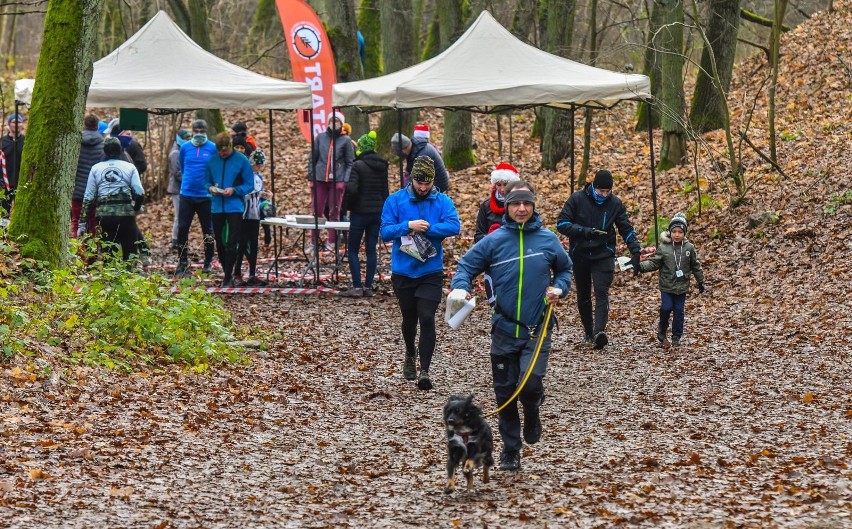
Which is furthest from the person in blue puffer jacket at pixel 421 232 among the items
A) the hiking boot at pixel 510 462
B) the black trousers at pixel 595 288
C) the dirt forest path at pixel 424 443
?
the hiking boot at pixel 510 462

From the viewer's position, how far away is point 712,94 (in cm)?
2230

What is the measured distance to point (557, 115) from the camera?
78.8 feet

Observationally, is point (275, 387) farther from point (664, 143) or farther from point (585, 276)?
point (664, 143)

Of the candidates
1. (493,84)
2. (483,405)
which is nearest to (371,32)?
(493,84)

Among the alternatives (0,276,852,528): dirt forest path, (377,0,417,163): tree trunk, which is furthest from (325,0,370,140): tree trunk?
(0,276,852,528): dirt forest path

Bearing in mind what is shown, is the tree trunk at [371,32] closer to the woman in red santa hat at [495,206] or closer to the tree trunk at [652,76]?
the tree trunk at [652,76]

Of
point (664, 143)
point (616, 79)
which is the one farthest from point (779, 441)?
point (664, 143)

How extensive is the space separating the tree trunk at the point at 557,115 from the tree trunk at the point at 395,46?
357cm

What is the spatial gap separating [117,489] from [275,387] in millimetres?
3725

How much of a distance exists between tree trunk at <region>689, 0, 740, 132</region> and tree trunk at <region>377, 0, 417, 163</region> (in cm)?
699

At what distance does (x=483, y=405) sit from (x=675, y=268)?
11.6 ft

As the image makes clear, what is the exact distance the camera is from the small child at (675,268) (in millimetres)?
12195

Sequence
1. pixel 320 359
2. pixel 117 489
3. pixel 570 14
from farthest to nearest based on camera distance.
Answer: pixel 570 14
pixel 320 359
pixel 117 489

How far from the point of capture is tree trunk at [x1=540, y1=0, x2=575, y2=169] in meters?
24.0
